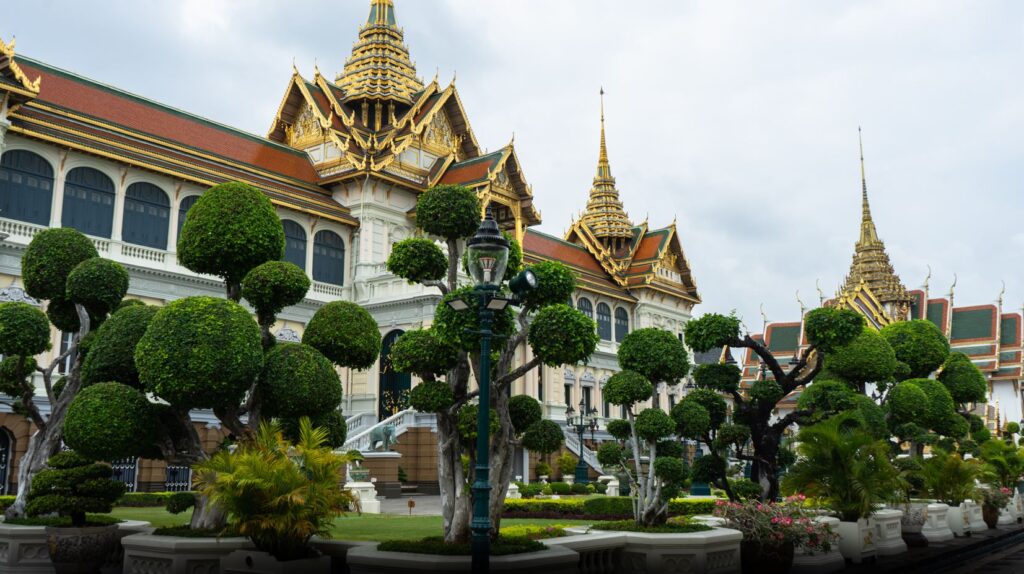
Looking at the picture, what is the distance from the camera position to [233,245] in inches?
504

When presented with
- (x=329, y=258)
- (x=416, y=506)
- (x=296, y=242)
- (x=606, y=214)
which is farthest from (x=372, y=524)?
(x=606, y=214)

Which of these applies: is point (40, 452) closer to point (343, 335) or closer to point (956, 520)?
point (343, 335)

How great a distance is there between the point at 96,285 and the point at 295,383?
179 inches

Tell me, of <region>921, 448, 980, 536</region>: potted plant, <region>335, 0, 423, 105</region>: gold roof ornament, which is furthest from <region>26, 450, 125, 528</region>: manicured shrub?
<region>335, 0, 423, 105</region>: gold roof ornament

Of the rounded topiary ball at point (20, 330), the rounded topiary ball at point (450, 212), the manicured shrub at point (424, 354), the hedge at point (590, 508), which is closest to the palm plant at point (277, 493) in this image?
the manicured shrub at point (424, 354)

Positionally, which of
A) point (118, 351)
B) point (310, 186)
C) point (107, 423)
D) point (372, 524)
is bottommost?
point (372, 524)

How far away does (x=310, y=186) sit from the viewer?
37094 mm

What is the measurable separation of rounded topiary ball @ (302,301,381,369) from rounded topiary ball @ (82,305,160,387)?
2372mm

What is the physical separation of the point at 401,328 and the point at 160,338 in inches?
881

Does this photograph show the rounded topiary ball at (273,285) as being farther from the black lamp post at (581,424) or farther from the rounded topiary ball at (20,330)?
the black lamp post at (581,424)

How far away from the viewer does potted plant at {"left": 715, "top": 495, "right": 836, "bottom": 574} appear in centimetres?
1206

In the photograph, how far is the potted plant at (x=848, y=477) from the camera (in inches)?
569

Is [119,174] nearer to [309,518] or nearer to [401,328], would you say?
[401,328]

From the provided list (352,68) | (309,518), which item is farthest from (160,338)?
(352,68)
